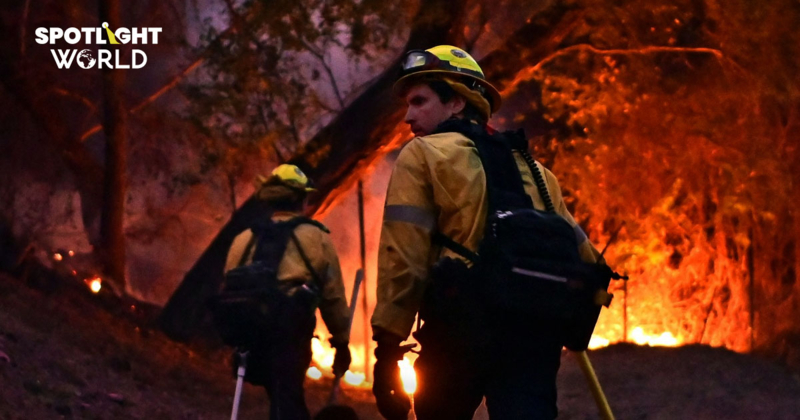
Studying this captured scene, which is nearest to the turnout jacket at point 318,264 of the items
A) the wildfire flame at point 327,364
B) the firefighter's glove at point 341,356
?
the firefighter's glove at point 341,356

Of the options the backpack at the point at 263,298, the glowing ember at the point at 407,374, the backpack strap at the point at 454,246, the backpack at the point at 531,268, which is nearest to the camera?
the backpack at the point at 531,268

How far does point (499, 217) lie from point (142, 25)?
1090cm

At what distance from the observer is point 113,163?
1184 centimetres

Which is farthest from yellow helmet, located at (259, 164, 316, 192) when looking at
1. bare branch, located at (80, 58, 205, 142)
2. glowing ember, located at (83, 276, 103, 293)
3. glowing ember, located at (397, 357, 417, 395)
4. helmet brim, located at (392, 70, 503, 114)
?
bare branch, located at (80, 58, 205, 142)

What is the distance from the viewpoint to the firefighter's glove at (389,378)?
3.18 meters

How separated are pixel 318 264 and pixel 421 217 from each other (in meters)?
3.00

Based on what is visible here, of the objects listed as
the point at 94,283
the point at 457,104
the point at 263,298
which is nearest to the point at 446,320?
the point at 457,104

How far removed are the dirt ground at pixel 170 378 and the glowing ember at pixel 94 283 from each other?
0.58 metres

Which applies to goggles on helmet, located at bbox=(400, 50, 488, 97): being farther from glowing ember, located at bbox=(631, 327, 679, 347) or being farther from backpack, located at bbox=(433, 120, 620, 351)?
glowing ember, located at bbox=(631, 327, 679, 347)

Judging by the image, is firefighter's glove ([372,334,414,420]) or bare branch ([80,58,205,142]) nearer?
firefighter's glove ([372,334,414,420])

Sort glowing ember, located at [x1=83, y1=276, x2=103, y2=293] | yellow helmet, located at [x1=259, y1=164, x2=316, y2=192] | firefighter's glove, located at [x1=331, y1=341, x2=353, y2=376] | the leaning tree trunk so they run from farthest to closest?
glowing ember, located at [x1=83, y1=276, x2=103, y2=293]
the leaning tree trunk
firefighter's glove, located at [x1=331, y1=341, x2=353, y2=376]
yellow helmet, located at [x1=259, y1=164, x2=316, y2=192]

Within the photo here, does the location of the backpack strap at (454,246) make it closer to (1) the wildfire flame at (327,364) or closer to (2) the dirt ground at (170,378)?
(2) the dirt ground at (170,378)

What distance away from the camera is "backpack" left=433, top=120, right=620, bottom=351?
3.00m

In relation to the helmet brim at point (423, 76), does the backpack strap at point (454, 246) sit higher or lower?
lower
